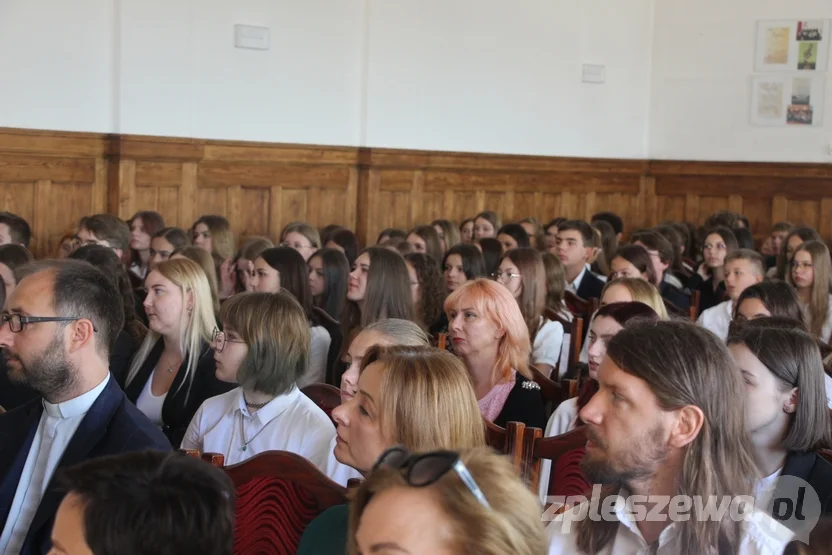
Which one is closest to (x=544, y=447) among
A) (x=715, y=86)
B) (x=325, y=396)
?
(x=325, y=396)

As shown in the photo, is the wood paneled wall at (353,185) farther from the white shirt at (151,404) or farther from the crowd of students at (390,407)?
the white shirt at (151,404)

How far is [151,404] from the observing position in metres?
4.46

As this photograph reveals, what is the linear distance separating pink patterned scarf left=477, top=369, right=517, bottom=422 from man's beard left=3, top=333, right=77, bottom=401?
170 centimetres

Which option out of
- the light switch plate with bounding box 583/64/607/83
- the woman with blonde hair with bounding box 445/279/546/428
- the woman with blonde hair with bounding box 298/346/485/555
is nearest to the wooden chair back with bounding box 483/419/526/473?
the woman with blonde hair with bounding box 298/346/485/555

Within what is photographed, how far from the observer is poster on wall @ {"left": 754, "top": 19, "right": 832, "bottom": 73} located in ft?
43.1

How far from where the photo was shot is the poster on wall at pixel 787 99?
13.2 metres

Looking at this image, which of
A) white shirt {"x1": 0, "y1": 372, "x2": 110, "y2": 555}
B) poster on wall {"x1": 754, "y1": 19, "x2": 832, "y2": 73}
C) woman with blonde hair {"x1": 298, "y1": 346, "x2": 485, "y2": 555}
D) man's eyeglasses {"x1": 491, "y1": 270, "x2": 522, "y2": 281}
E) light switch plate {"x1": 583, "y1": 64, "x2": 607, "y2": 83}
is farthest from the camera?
light switch plate {"x1": 583, "y1": 64, "x2": 607, "y2": 83}

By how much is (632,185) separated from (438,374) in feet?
39.6

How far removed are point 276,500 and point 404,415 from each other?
45 centimetres

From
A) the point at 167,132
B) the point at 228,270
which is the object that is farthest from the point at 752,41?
the point at 228,270

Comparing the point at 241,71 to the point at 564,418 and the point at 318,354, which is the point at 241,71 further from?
the point at 564,418

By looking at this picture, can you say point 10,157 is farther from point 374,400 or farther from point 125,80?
point 374,400

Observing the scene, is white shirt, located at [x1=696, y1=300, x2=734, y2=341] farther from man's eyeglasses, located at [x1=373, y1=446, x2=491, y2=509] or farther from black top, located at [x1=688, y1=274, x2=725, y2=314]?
man's eyeglasses, located at [x1=373, y1=446, x2=491, y2=509]

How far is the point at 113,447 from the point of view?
2939 millimetres
